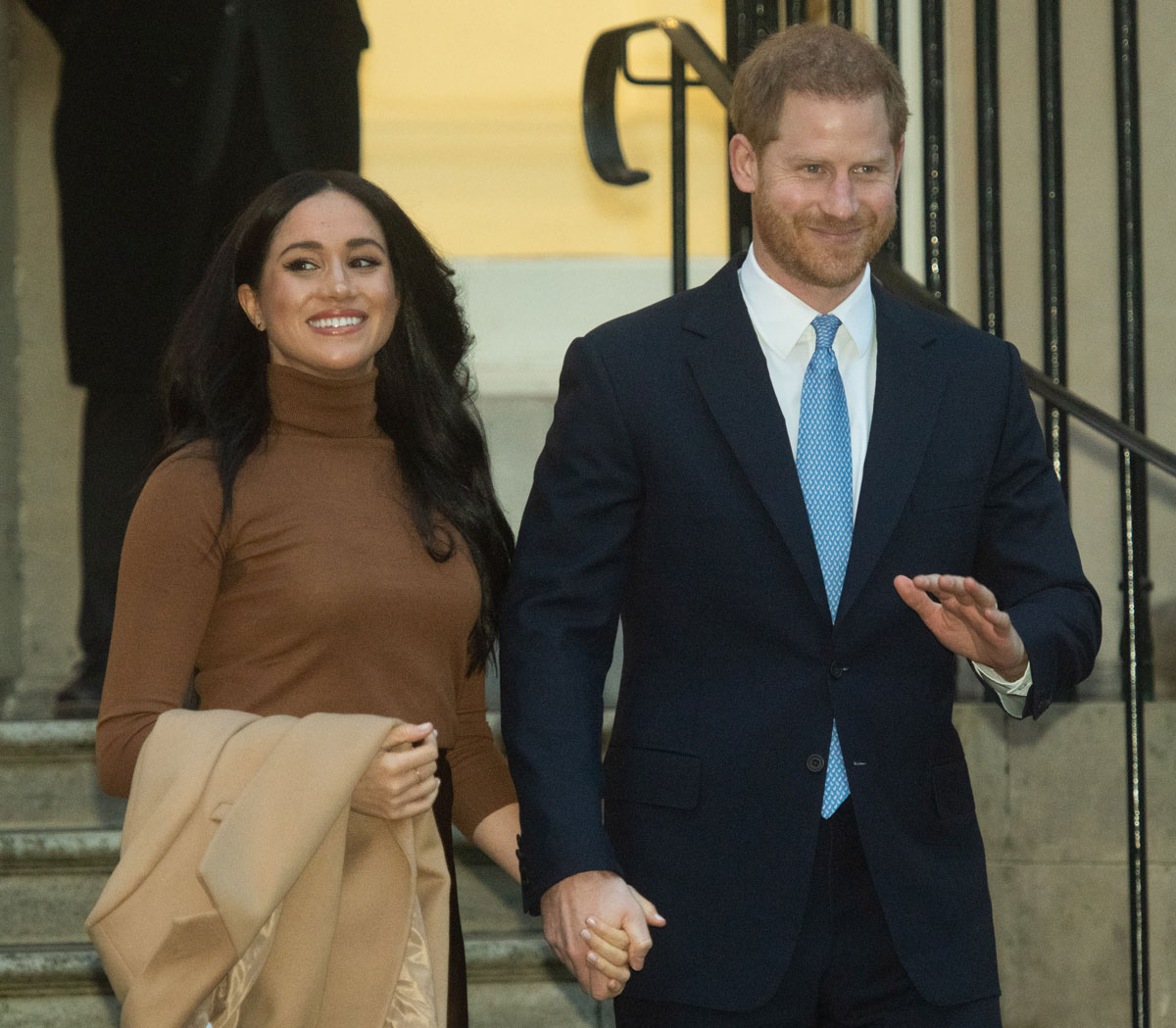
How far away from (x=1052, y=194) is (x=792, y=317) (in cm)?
180

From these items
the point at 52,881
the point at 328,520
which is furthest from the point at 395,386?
the point at 52,881

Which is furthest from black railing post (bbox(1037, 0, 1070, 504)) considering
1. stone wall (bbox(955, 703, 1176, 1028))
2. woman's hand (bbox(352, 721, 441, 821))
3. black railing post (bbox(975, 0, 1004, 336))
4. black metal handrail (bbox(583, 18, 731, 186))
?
woman's hand (bbox(352, 721, 441, 821))

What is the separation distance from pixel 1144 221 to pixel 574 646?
2.92m

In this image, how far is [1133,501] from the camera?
3598 millimetres

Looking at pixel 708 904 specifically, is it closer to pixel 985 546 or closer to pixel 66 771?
pixel 985 546

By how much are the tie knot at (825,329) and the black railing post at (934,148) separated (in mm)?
1693

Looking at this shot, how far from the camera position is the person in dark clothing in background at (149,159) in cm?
477

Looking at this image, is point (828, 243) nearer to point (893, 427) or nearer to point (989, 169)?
point (893, 427)

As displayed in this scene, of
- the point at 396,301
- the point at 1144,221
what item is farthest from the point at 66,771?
the point at 1144,221

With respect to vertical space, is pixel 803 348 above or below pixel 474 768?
above

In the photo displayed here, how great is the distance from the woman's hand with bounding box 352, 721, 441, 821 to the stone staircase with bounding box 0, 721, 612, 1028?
4.72ft

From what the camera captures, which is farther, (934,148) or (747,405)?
(934,148)

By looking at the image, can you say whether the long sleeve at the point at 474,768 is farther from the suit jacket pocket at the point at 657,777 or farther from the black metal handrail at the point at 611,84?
the black metal handrail at the point at 611,84

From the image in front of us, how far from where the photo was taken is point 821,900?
2.23 m
